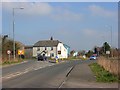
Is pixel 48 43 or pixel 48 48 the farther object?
pixel 48 43

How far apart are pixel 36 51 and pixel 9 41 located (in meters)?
48.9

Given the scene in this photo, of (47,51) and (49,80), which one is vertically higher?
(47,51)

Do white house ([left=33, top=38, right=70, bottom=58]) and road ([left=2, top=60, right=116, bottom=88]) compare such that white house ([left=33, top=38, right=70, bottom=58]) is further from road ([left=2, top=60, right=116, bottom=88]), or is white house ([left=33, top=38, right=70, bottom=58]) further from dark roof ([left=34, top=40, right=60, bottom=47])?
road ([left=2, top=60, right=116, bottom=88])

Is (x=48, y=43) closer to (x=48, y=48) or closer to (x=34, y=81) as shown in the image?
(x=48, y=48)

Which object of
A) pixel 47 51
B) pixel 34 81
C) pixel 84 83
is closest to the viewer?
pixel 84 83

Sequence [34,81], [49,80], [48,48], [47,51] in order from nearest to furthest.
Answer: [34,81] < [49,80] < [47,51] < [48,48]

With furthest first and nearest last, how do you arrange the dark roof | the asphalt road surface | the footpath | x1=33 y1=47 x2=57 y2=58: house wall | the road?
the dark roof → x1=33 y1=47 x2=57 y2=58: house wall → the road → the asphalt road surface → the footpath

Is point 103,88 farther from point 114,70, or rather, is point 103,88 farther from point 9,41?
point 9,41

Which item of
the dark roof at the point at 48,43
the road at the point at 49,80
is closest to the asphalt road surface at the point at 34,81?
the road at the point at 49,80

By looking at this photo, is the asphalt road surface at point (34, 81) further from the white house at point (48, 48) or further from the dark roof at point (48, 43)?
the dark roof at point (48, 43)

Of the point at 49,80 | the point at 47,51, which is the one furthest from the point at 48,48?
the point at 49,80

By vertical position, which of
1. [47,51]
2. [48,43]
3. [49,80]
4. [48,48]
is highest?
[48,43]

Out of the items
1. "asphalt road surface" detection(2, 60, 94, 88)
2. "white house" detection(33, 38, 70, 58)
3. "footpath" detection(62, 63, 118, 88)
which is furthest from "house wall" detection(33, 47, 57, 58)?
"footpath" detection(62, 63, 118, 88)

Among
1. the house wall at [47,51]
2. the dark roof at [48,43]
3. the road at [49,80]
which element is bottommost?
the road at [49,80]
